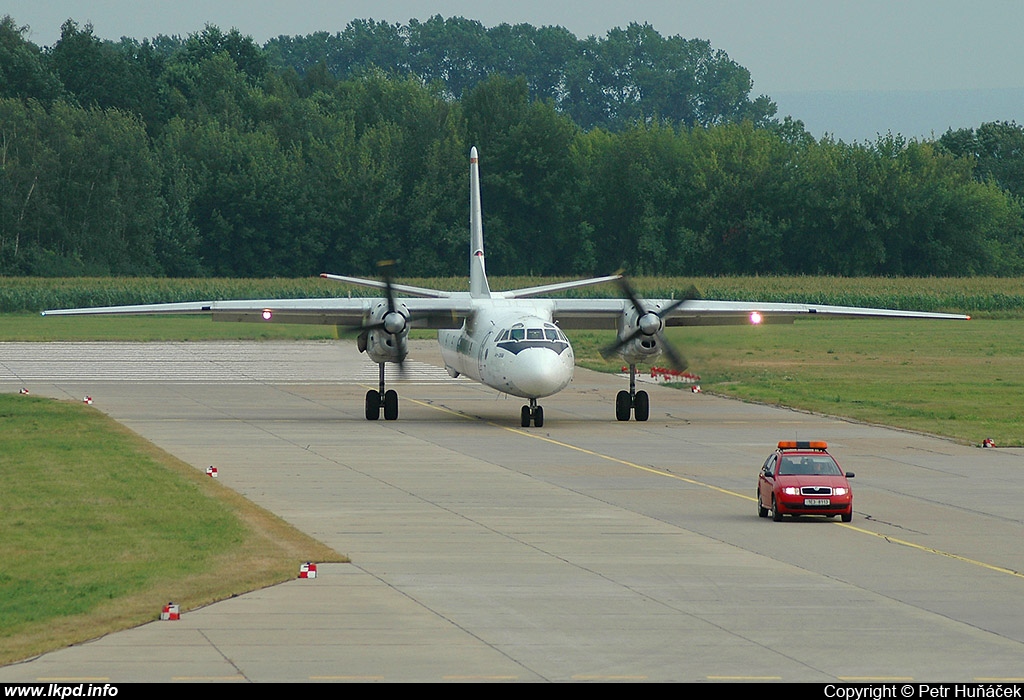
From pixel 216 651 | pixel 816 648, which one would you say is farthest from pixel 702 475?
pixel 216 651

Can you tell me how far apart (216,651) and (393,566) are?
14.9 feet

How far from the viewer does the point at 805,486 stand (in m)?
20.8

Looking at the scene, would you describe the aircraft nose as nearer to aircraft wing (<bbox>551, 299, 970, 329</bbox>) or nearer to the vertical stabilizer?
aircraft wing (<bbox>551, 299, 970, 329</bbox>)

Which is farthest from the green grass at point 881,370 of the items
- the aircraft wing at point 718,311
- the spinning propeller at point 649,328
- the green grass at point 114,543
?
the green grass at point 114,543

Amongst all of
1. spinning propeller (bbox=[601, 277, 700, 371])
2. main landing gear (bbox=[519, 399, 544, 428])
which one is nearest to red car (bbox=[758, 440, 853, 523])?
spinning propeller (bbox=[601, 277, 700, 371])

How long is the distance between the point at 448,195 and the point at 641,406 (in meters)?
70.1

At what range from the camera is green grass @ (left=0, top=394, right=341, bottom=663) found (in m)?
14.6

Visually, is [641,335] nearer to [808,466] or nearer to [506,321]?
[506,321]

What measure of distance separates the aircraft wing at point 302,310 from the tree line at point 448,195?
63.0 m

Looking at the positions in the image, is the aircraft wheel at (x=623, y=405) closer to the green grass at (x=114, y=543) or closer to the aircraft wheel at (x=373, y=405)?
the aircraft wheel at (x=373, y=405)

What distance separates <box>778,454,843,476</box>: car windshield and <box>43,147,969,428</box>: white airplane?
1147 cm

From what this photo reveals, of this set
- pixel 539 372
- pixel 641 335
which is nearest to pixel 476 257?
pixel 641 335

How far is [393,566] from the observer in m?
17.1

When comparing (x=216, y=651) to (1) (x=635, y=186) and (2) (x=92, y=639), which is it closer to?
(2) (x=92, y=639)
